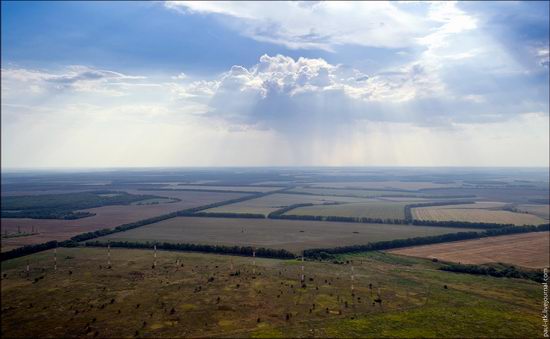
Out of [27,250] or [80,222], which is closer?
[27,250]

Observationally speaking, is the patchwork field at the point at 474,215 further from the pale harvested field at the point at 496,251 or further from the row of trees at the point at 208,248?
the row of trees at the point at 208,248

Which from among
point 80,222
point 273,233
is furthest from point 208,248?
point 80,222

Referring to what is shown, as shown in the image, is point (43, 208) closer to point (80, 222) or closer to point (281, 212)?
point (80, 222)

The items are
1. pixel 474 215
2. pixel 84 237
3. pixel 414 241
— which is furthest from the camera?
pixel 474 215

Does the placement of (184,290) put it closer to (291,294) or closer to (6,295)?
(291,294)

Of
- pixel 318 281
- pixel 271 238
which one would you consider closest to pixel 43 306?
pixel 318 281
